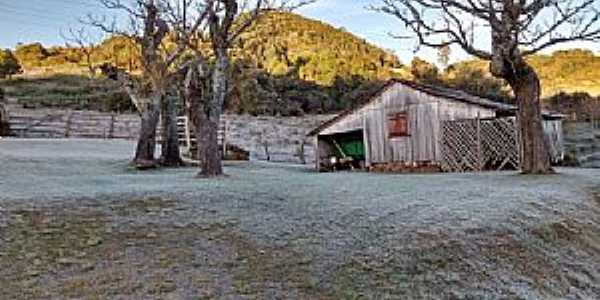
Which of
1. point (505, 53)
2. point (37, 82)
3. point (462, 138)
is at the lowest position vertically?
point (462, 138)

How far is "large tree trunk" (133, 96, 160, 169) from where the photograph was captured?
22.2 meters

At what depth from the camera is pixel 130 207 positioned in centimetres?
964

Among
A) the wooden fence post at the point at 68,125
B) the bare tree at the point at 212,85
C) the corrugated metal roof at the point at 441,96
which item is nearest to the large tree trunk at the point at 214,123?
the bare tree at the point at 212,85

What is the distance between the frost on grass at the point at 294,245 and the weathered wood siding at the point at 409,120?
13692 millimetres

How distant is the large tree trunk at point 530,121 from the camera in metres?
18.4

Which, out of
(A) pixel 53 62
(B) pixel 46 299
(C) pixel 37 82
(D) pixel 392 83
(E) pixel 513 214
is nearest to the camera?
(B) pixel 46 299

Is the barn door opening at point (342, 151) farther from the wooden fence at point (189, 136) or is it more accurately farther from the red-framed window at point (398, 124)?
the wooden fence at point (189, 136)

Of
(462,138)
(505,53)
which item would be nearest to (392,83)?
(462,138)

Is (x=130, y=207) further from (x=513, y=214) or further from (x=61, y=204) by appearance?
(x=513, y=214)

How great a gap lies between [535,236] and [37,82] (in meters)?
58.4

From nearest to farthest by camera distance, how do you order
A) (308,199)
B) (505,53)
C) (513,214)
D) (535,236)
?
1. (535,236)
2. (513,214)
3. (308,199)
4. (505,53)

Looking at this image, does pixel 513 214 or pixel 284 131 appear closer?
pixel 513 214

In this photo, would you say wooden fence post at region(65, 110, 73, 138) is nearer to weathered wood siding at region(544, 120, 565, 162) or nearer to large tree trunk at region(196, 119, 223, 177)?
large tree trunk at region(196, 119, 223, 177)

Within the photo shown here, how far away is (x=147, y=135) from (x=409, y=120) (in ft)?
37.5
